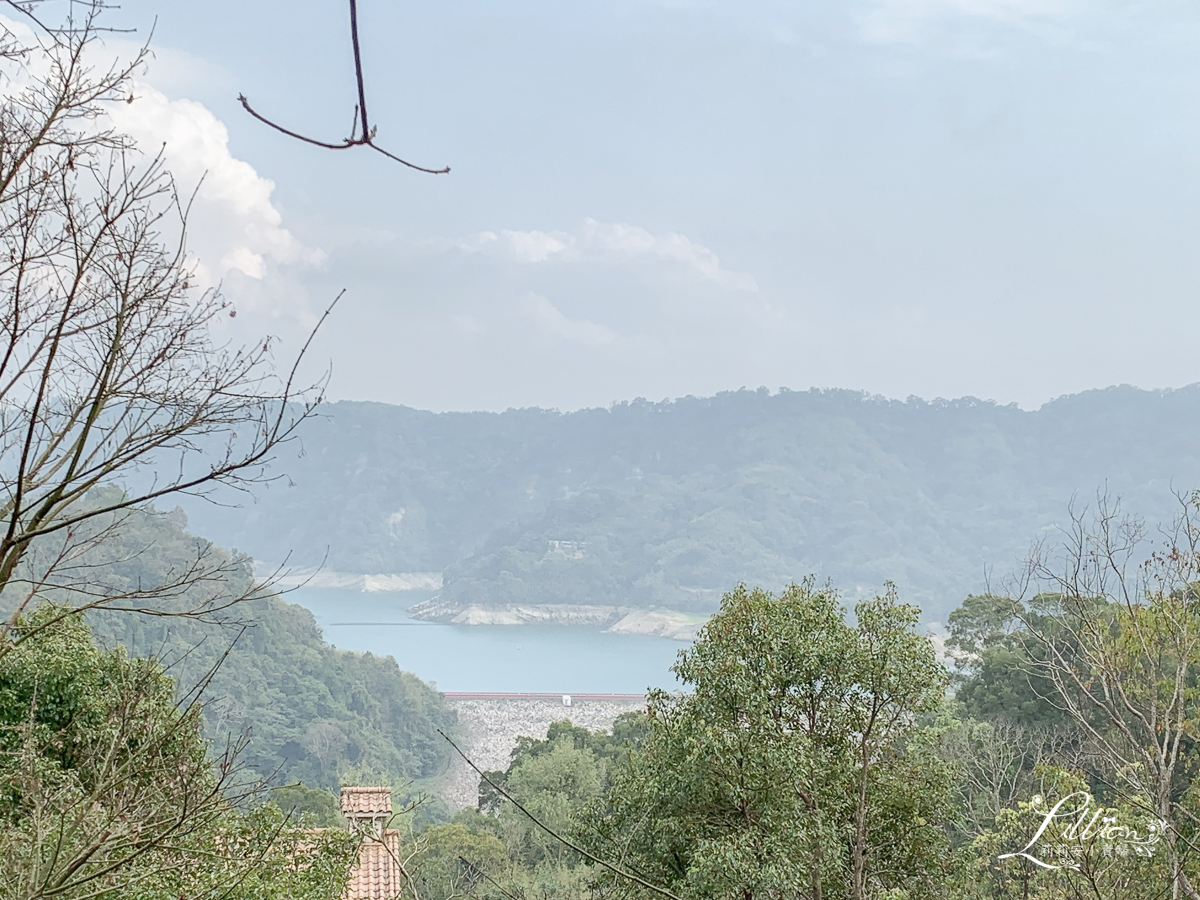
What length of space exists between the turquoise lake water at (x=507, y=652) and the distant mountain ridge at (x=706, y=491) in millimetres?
4762

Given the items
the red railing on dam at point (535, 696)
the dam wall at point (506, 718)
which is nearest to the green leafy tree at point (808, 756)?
the dam wall at point (506, 718)

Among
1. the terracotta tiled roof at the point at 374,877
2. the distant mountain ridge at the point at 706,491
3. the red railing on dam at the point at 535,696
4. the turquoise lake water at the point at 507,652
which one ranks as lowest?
the red railing on dam at the point at 535,696

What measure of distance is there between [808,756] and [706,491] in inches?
2981

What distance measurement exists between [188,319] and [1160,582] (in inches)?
138

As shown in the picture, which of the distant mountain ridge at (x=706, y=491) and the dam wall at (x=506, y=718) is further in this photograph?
the distant mountain ridge at (x=706, y=491)

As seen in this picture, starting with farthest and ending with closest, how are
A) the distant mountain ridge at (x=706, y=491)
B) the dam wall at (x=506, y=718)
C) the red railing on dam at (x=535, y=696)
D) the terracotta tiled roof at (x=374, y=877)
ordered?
1. the distant mountain ridge at (x=706, y=491)
2. the red railing on dam at (x=535, y=696)
3. the dam wall at (x=506, y=718)
4. the terracotta tiled roof at (x=374, y=877)

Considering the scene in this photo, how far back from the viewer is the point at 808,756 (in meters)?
4.79

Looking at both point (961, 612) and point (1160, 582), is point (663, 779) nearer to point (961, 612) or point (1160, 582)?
point (1160, 582)

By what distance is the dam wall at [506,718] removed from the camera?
34.0m

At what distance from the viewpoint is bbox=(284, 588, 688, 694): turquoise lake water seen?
50.4 meters

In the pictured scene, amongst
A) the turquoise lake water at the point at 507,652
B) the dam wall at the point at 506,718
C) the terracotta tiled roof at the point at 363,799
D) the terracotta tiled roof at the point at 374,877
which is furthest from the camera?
the turquoise lake water at the point at 507,652

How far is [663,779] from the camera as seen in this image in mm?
4996

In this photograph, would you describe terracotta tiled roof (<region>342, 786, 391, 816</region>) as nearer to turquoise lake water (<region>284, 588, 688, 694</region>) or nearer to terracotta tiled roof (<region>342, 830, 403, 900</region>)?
terracotta tiled roof (<region>342, 830, 403, 900</region>)

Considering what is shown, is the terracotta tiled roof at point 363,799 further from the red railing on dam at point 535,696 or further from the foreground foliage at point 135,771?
the red railing on dam at point 535,696
